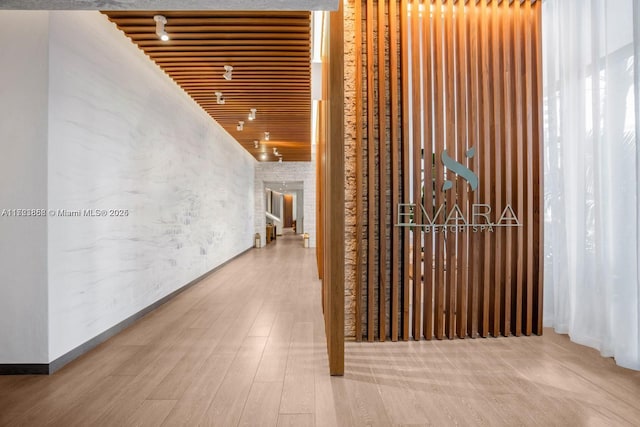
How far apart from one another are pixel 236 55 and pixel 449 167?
267 cm

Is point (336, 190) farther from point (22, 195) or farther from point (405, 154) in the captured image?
point (22, 195)

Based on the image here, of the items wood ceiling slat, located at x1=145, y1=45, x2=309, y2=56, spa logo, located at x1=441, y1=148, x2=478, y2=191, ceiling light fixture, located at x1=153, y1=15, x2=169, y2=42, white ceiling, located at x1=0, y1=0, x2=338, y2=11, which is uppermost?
wood ceiling slat, located at x1=145, y1=45, x2=309, y2=56

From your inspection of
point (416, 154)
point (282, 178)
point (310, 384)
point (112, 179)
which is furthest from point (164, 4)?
point (282, 178)

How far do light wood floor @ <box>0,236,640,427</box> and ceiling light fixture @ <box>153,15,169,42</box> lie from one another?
295cm

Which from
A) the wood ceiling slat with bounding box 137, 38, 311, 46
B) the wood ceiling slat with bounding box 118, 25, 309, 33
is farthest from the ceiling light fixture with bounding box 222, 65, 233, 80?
the wood ceiling slat with bounding box 118, 25, 309, 33

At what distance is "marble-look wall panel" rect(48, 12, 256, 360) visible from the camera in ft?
9.06

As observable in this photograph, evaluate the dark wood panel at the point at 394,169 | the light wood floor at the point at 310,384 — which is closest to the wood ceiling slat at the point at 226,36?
the dark wood panel at the point at 394,169

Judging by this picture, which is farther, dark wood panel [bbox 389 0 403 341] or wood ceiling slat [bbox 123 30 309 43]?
wood ceiling slat [bbox 123 30 309 43]

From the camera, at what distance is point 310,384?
2445mm

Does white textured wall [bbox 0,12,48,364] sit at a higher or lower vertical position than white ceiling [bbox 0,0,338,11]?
lower

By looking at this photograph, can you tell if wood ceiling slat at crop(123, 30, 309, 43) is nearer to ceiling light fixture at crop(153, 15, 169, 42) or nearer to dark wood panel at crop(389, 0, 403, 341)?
ceiling light fixture at crop(153, 15, 169, 42)

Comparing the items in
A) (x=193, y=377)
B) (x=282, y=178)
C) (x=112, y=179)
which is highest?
(x=282, y=178)

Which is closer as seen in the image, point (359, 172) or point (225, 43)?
point (359, 172)

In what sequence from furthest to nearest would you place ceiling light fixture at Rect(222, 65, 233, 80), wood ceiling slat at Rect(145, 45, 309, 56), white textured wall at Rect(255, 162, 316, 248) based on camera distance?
white textured wall at Rect(255, 162, 316, 248)
ceiling light fixture at Rect(222, 65, 233, 80)
wood ceiling slat at Rect(145, 45, 309, 56)
